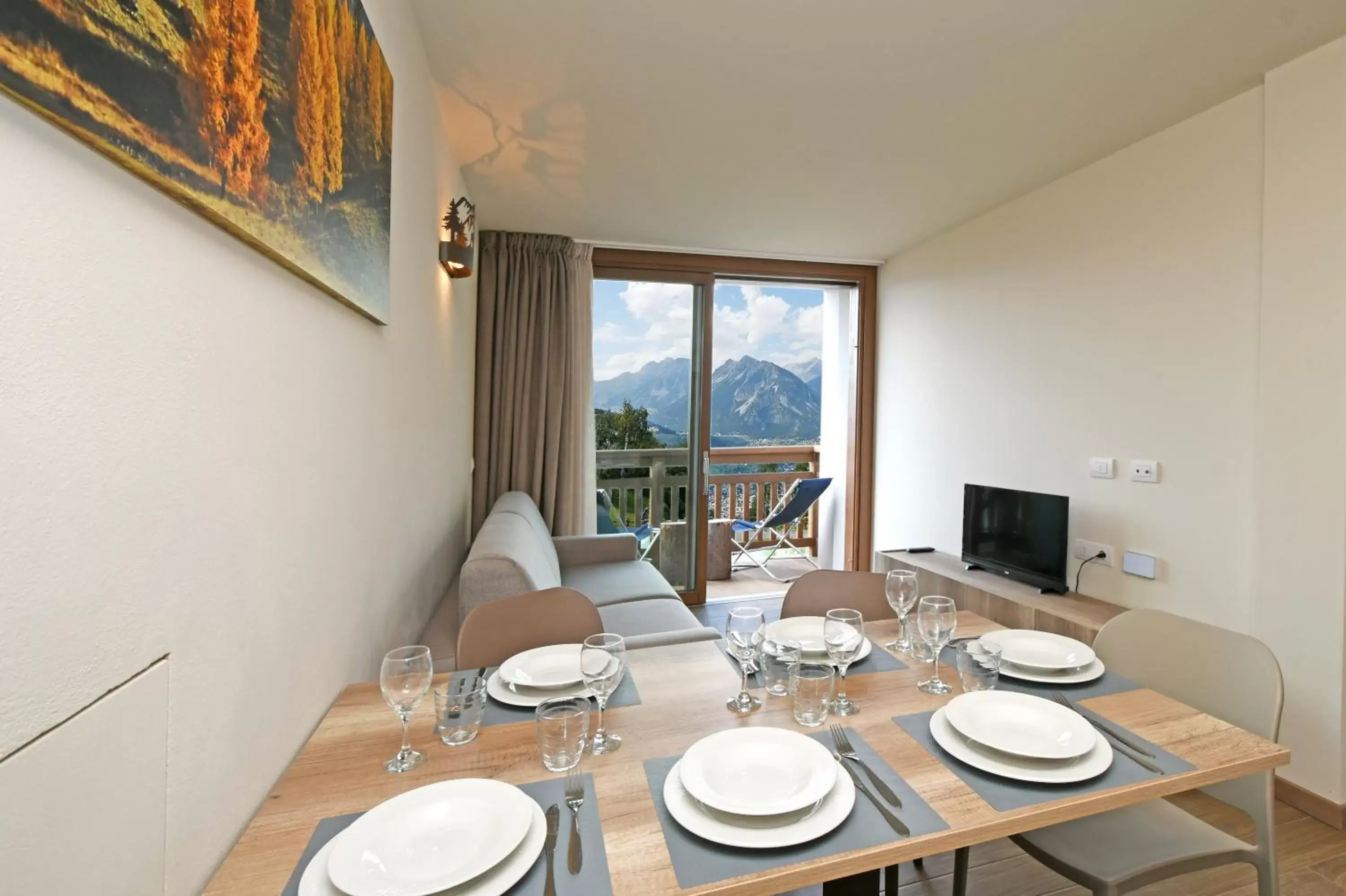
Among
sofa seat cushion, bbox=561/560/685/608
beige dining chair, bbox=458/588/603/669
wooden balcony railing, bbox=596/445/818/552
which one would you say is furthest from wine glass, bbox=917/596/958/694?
wooden balcony railing, bbox=596/445/818/552

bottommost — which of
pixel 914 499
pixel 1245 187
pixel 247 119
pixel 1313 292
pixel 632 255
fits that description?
pixel 914 499

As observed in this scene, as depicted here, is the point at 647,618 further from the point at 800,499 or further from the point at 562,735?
the point at 800,499

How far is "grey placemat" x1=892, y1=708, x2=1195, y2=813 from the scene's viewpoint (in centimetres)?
88

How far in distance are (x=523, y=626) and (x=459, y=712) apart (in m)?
0.47

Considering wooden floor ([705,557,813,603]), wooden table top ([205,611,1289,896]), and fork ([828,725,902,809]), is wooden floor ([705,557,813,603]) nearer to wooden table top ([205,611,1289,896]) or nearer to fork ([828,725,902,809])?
wooden table top ([205,611,1289,896])

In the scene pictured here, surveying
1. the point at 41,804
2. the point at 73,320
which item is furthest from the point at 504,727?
the point at 73,320

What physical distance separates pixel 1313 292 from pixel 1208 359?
0.40 meters

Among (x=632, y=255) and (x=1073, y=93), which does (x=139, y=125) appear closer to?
(x=1073, y=93)

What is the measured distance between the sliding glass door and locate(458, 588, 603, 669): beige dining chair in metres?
2.60

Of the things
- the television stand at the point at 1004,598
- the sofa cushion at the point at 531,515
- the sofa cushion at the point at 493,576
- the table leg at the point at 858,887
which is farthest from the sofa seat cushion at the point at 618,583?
the table leg at the point at 858,887

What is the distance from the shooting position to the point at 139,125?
1.80 ft

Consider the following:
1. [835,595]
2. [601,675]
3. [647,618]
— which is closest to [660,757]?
[601,675]

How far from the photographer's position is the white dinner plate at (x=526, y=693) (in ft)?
3.76

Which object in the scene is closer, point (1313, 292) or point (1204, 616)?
point (1313, 292)
